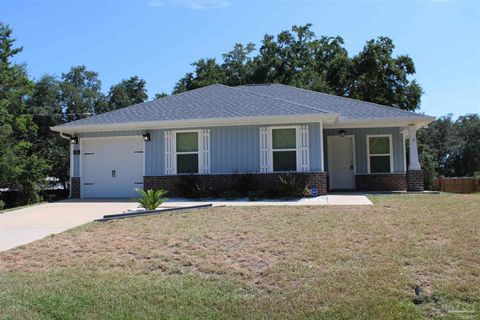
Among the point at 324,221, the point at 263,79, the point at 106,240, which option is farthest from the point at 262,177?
the point at 263,79

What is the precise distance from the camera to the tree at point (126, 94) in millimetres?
36056

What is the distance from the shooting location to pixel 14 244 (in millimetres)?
8109

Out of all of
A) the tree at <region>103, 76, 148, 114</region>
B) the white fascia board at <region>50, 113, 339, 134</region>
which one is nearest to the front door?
the white fascia board at <region>50, 113, 339, 134</region>

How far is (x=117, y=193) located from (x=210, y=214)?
7.27 meters

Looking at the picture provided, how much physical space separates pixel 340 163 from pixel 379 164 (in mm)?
1480

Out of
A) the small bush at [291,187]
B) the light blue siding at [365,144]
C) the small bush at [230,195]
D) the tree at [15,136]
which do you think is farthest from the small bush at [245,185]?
the tree at [15,136]

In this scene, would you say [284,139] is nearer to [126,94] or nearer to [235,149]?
[235,149]

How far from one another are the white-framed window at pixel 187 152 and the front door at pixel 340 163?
18.1 ft

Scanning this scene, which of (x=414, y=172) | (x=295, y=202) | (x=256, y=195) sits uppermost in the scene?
(x=414, y=172)

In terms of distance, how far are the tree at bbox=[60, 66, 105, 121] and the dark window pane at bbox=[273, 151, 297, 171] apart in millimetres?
18840

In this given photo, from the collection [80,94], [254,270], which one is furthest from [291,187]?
[80,94]

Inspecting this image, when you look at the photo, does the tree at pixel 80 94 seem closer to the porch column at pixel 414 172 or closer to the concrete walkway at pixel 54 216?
the concrete walkway at pixel 54 216

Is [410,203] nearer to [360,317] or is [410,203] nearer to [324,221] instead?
[324,221]

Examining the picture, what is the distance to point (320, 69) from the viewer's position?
3709 centimetres
